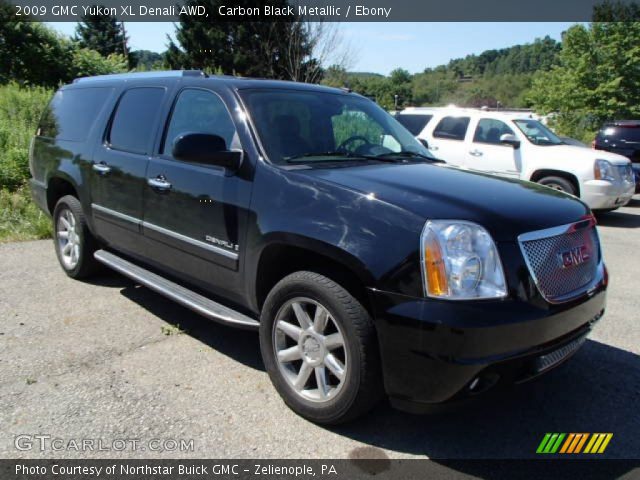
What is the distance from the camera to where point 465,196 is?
108 inches

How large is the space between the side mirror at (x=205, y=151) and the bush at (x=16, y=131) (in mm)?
7378

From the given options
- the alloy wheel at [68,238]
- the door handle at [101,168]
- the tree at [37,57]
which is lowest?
the alloy wheel at [68,238]

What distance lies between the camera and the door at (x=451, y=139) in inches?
389

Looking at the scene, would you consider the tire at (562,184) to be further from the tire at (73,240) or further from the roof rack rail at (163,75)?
the tire at (73,240)

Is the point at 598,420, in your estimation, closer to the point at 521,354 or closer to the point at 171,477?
the point at 521,354

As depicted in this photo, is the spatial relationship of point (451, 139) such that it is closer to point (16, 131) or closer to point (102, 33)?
point (16, 131)

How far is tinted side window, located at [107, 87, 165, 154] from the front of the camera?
13.2ft

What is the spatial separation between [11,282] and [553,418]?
490 centimetres

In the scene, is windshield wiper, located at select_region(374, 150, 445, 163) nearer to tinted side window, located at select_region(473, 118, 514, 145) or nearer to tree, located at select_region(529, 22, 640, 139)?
tinted side window, located at select_region(473, 118, 514, 145)

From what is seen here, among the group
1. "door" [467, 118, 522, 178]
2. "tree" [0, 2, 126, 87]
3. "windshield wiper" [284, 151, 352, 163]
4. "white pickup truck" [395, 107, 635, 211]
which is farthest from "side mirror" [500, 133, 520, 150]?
"tree" [0, 2, 126, 87]

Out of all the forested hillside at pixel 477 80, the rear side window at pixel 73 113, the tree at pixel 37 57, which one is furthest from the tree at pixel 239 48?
the forested hillside at pixel 477 80

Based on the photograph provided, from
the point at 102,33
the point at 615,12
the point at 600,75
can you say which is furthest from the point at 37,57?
the point at 102,33

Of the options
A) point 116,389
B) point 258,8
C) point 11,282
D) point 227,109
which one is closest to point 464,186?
point 227,109

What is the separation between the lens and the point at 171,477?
96.7 inches
